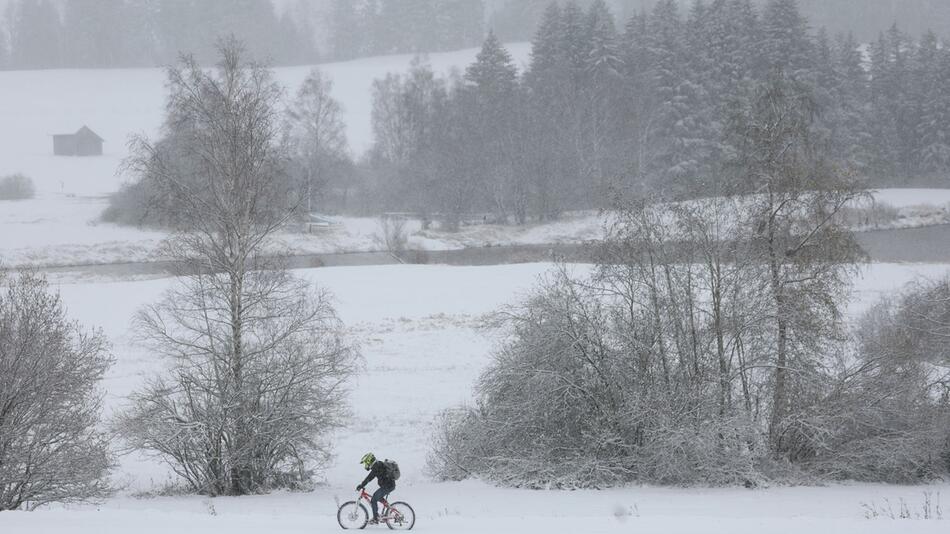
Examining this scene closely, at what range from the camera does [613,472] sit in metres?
15.8

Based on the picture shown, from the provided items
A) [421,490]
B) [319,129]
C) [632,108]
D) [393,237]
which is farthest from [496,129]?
[421,490]

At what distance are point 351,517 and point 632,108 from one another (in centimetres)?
5640

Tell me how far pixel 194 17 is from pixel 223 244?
108 m

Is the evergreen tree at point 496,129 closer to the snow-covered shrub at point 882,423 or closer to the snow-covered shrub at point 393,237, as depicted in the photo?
the snow-covered shrub at point 393,237

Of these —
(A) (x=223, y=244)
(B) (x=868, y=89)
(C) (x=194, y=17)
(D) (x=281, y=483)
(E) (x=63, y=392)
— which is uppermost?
(C) (x=194, y=17)

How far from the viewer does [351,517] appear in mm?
11578

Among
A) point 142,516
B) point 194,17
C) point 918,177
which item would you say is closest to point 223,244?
point 142,516

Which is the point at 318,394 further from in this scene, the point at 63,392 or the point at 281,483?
the point at 63,392

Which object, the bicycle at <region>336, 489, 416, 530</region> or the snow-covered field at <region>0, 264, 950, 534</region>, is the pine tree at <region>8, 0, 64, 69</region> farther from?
the bicycle at <region>336, 489, 416, 530</region>

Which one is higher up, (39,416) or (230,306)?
(230,306)

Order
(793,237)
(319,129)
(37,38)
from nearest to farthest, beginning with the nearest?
1. (793,237)
2. (319,129)
3. (37,38)

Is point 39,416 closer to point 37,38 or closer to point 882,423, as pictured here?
point 882,423

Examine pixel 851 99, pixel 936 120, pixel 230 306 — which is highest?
pixel 851 99

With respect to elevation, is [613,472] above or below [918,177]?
below
